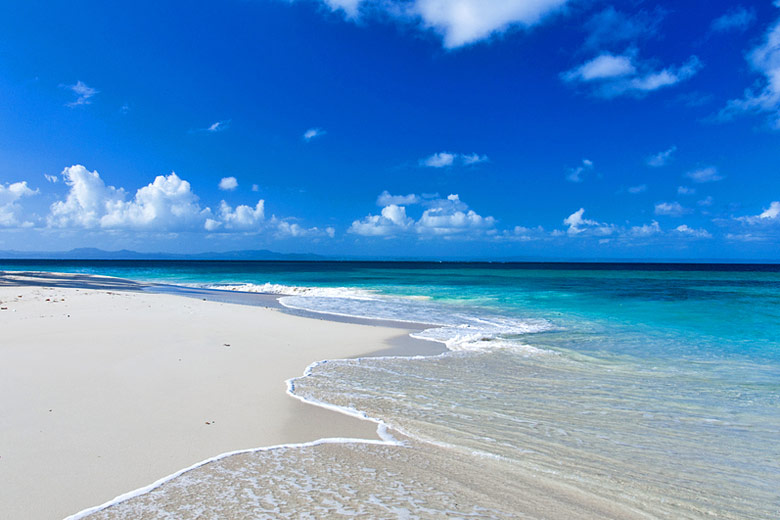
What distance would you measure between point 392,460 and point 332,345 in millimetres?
7218

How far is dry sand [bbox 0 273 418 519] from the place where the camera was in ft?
13.5

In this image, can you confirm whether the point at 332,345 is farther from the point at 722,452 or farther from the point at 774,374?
the point at 774,374

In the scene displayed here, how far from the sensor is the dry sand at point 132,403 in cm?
411

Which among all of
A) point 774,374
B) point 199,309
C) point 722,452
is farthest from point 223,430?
point 199,309

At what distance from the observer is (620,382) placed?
8414 mm

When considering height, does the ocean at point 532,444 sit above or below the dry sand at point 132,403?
below

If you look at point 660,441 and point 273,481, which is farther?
point 660,441

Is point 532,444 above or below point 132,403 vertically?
below

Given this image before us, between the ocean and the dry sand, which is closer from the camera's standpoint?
the ocean

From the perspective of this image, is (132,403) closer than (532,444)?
No

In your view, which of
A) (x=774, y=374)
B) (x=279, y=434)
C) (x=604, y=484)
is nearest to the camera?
(x=604, y=484)

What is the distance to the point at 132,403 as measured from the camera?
20.2ft

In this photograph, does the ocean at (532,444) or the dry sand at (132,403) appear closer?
the ocean at (532,444)

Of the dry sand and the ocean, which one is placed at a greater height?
the dry sand
